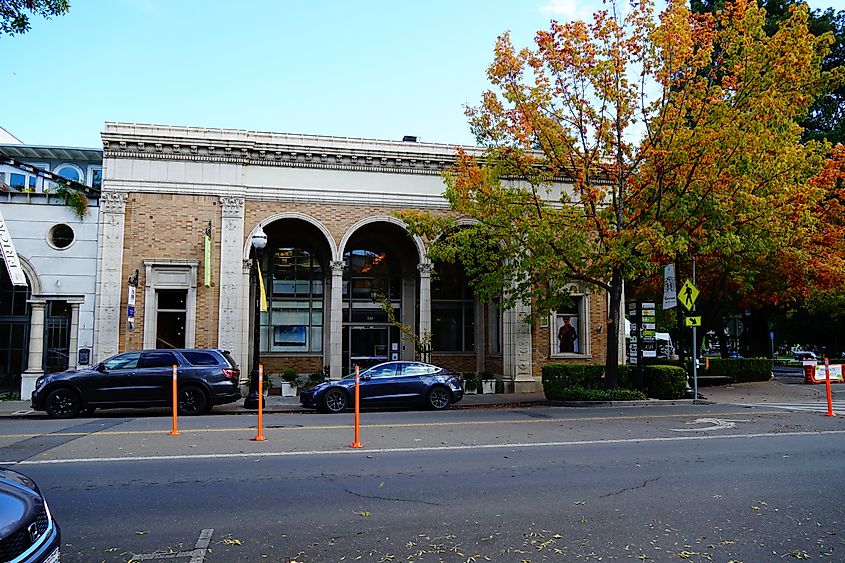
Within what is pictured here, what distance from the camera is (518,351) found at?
22938mm

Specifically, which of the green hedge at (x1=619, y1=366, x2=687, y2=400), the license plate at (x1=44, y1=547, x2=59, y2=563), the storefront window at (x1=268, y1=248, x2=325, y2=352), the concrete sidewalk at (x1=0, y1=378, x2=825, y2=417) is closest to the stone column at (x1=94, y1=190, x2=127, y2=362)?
the concrete sidewalk at (x1=0, y1=378, x2=825, y2=417)

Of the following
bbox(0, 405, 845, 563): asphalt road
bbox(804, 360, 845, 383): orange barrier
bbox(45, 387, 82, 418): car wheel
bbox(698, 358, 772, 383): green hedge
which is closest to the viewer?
bbox(0, 405, 845, 563): asphalt road

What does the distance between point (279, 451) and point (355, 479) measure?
2344 mm

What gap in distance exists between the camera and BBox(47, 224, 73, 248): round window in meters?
20.7

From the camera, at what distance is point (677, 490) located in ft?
23.6

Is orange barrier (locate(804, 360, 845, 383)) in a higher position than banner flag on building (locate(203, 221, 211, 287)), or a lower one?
lower

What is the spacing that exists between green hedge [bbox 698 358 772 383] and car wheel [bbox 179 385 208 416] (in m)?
21.3

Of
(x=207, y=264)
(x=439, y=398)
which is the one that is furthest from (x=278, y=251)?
(x=439, y=398)

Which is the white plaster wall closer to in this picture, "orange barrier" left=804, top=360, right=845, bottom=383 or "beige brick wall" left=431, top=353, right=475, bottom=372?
"beige brick wall" left=431, top=353, right=475, bottom=372

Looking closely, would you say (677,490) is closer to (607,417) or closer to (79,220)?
(607,417)

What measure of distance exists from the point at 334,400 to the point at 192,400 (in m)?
3.35

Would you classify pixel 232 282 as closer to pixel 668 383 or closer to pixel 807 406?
pixel 668 383

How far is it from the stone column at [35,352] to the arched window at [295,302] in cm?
750

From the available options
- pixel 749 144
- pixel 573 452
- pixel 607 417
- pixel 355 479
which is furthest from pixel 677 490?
pixel 749 144
